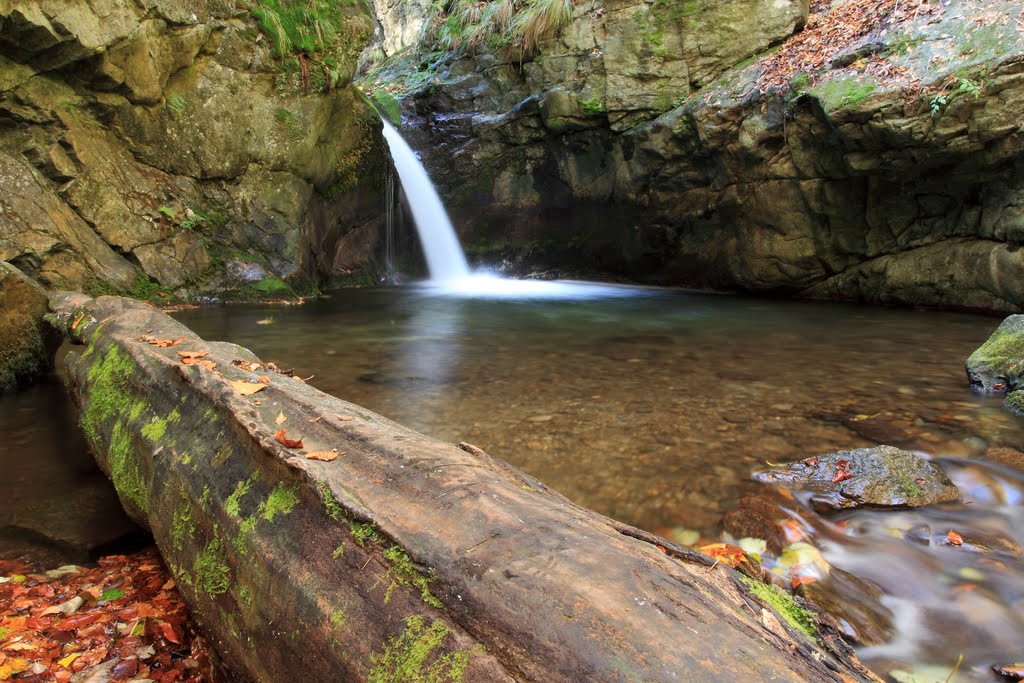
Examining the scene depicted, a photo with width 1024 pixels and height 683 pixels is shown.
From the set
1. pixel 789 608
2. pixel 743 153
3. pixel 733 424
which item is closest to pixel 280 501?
pixel 789 608

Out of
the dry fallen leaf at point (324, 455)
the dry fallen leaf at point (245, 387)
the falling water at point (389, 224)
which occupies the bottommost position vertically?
the dry fallen leaf at point (324, 455)

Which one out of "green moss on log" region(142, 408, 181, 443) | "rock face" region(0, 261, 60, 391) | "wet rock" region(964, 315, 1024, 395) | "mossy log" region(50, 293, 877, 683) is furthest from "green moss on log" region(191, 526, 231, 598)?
"wet rock" region(964, 315, 1024, 395)

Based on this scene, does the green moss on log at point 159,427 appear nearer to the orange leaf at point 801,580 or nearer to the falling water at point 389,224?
the orange leaf at point 801,580

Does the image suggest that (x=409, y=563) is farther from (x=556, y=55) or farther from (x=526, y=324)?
(x=556, y=55)

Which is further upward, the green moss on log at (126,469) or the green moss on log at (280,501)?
the green moss on log at (280,501)

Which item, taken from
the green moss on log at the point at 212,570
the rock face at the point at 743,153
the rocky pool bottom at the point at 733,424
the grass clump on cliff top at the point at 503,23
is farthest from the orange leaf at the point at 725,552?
the grass clump on cliff top at the point at 503,23

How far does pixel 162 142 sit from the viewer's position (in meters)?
9.23

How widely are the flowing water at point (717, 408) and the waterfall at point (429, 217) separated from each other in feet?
20.1

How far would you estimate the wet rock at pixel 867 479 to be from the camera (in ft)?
9.45

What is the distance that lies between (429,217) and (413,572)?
14.1 m

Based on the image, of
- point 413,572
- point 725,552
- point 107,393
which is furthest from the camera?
point 107,393

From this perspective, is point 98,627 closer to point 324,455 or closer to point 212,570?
point 212,570

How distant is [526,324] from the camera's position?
815cm

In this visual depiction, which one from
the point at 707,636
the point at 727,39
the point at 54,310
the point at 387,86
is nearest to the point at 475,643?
the point at 707,636
